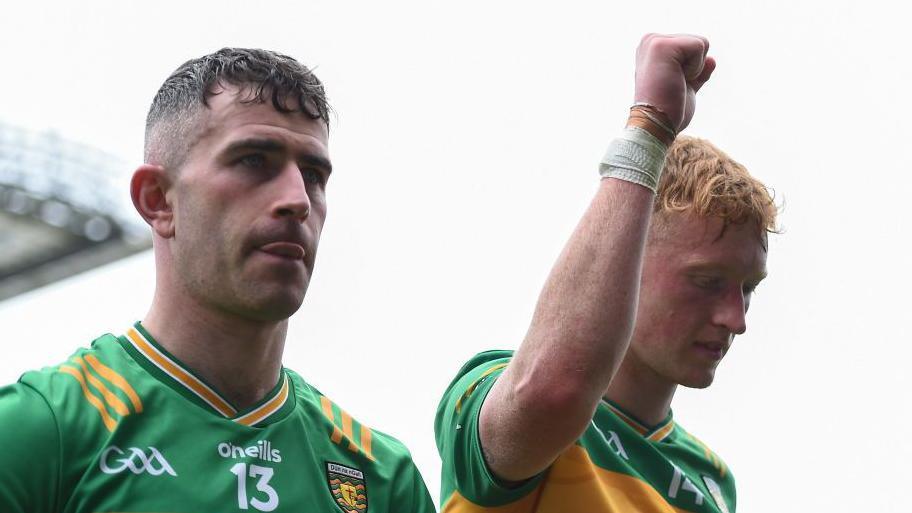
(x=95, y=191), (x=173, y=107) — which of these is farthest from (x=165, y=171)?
(x=95, y=191)

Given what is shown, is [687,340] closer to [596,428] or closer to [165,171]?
[596,428]

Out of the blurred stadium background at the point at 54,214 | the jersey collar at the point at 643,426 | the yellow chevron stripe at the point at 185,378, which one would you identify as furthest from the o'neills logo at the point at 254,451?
the blurred stadium background at the point at 54,214

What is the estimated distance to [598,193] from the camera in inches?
133

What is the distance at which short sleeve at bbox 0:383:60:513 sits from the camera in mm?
3023

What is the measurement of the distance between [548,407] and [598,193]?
59 cm

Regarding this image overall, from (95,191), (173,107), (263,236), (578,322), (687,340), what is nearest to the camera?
(578,322)

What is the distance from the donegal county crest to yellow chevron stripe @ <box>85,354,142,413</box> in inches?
24.5

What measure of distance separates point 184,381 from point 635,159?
4.67ft

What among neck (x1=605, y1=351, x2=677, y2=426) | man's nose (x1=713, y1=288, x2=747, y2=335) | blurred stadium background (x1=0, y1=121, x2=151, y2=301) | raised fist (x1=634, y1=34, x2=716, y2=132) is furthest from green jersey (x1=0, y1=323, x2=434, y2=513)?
blurred stadium background (x1=0, y1=121, x2=151, y2=301)

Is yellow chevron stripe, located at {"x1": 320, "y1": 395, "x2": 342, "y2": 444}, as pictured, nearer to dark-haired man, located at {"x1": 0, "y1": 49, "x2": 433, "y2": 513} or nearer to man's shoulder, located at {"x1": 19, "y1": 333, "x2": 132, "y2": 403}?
dark-haired man, located at {"x1": 0, "y1": 49, "x2": 433, "y2": 513}

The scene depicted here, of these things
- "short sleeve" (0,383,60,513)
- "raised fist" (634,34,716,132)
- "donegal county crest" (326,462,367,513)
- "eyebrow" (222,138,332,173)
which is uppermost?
"raised fist" (634,34,716,132)

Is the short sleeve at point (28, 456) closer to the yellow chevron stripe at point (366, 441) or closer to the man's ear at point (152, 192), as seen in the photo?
Result: the man's ear at point (152, 192)

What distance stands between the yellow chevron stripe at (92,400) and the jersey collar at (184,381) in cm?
21

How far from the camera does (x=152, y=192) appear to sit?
12.4 ft
